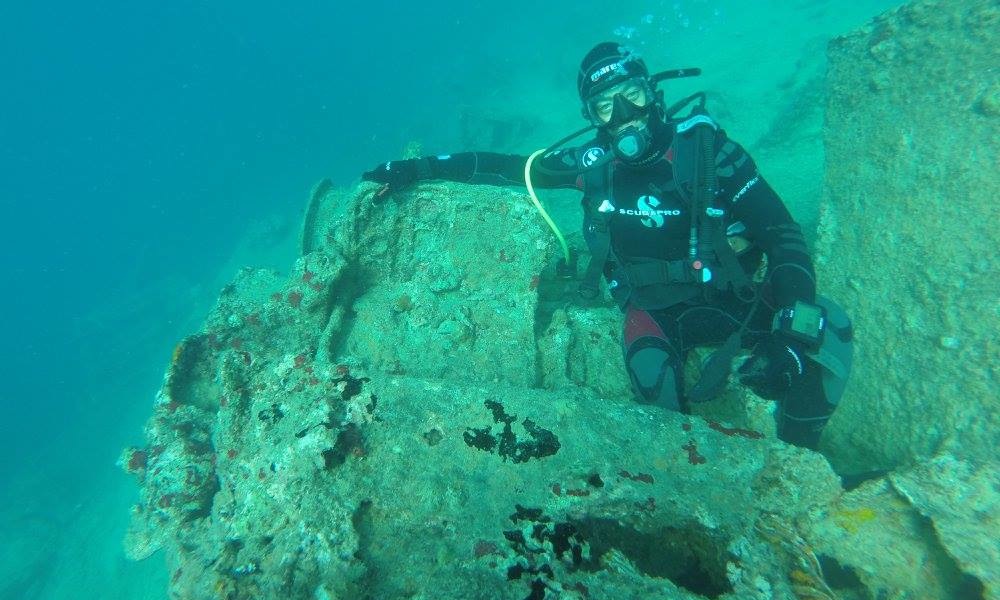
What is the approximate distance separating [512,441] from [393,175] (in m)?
2.84

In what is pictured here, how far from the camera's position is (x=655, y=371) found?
3248mm

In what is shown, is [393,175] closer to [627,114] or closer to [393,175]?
[393,175]

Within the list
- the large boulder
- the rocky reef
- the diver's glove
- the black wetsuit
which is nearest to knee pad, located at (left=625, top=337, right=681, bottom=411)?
the black wetsuit

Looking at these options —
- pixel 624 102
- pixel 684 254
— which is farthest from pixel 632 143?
pixel 684 254

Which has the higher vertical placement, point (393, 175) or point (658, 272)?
point (393, 175)

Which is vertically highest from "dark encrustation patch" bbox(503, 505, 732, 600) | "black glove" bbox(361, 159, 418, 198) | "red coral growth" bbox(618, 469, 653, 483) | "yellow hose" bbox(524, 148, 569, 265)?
"black glove" bbox(361, 159, 418, 198)

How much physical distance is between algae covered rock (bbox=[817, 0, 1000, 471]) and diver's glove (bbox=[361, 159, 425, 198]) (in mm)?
3723

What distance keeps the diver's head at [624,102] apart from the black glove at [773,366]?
1.64m

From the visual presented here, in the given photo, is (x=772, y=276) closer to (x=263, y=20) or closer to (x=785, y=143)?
(x=785, y=143)

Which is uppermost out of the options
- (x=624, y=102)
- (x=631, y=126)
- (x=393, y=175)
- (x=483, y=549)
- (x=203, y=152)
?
(x=203, y=152)

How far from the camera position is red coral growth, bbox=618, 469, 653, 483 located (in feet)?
Answer: 6.78

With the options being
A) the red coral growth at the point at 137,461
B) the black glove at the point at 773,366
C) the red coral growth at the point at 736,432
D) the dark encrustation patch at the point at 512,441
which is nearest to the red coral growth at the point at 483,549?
the dark encrustation patch at the point at 512,441

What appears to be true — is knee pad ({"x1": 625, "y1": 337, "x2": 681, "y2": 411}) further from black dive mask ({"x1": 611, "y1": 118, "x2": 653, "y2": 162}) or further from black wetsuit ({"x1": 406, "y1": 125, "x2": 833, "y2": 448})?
black dive mask ({"x1": 611, "y1": 118, "x2": 653, "y2": 162})

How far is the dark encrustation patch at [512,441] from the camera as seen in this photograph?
2.21 meters
